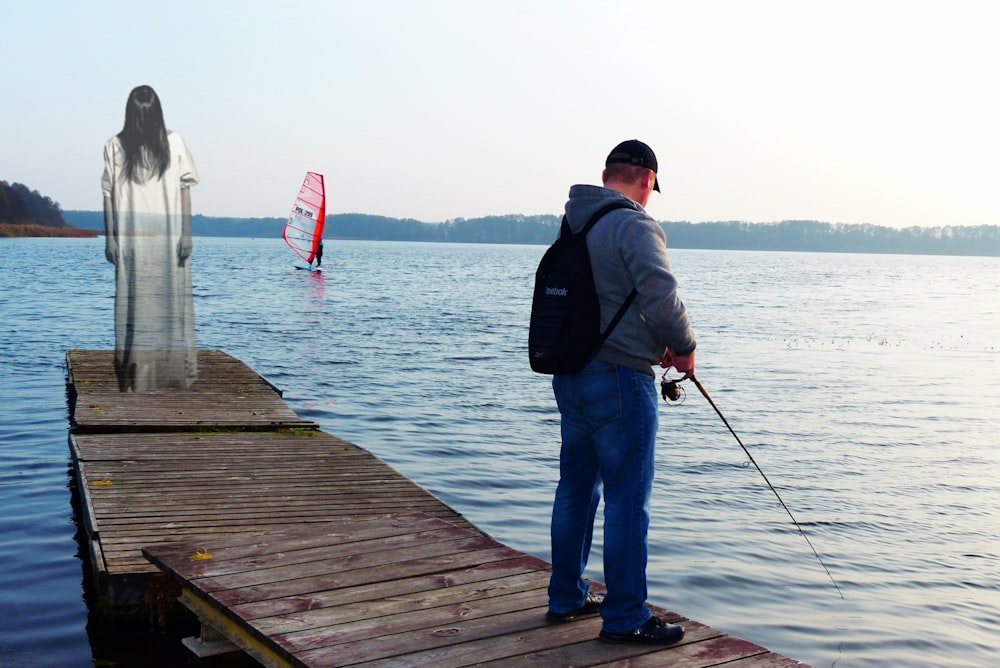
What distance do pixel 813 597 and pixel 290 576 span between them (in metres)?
4.13

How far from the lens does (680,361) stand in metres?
4.25

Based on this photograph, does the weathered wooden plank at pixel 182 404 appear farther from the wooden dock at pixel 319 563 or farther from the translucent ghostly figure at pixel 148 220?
the translucent ghostly figure at pixel 148 220

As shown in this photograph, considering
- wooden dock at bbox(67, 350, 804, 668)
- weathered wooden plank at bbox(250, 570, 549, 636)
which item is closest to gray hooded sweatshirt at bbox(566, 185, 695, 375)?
wooden dock at bbox(67, 350, 804, 668)

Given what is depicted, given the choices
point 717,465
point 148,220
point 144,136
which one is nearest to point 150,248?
point 148,220

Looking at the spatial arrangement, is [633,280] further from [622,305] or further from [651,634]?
[651,634]

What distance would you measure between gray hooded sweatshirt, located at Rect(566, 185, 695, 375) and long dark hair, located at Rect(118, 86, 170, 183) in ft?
19.5

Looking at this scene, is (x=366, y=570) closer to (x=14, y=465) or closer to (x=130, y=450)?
(x=130, y=450)

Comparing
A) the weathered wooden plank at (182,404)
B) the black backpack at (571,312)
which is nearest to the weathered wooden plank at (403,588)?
the black backpack at (571,312)

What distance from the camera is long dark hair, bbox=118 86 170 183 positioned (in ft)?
29.6

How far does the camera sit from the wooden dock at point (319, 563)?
4180mm

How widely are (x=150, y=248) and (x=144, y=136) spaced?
1032 mm

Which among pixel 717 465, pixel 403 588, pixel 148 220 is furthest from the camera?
pixel 717 465

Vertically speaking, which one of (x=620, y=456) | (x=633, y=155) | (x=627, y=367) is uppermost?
(x=633, y=155)

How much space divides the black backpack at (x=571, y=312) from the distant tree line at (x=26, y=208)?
141251mm
